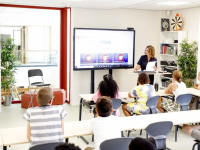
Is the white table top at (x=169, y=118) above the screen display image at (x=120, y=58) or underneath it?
Answer: underneath

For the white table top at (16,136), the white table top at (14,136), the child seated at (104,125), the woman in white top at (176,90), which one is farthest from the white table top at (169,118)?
the white table top at (14,136)

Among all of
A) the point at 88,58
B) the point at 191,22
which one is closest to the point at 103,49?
the point at 88,58

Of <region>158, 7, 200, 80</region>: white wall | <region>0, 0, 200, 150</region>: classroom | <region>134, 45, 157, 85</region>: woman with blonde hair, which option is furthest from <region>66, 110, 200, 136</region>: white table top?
<region>158, 7, 200, 80</region>: white wall

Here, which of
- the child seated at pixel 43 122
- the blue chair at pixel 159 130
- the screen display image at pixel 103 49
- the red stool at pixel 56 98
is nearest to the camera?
the child seated at pixel 43 122

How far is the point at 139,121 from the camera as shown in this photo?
400 cm

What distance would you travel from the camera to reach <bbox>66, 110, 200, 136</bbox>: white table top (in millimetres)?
3646

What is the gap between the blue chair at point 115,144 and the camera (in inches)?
114

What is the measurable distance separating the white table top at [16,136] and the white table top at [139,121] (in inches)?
4.0

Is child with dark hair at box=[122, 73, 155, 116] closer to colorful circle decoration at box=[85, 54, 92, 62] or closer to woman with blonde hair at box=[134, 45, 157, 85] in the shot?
woman with blonde hair at box=[134, 45, 157, 85]

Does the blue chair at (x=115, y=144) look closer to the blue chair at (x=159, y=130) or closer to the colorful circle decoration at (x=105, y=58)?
the blue chair at (x=159, y=130)

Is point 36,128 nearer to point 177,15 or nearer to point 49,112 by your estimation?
point 49,112

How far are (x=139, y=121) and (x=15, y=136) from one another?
5.31 ft

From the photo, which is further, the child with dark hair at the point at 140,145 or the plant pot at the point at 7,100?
the plant pot at the point at 7,100

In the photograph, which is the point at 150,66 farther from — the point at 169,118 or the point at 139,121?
the point at 139,121
